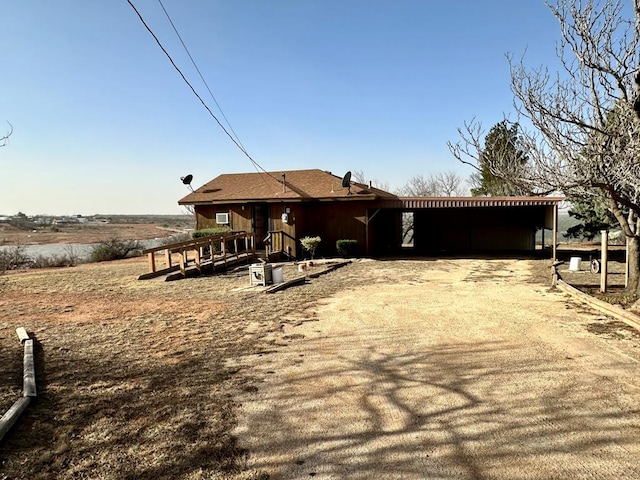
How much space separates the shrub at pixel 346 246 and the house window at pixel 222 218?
5.02 m

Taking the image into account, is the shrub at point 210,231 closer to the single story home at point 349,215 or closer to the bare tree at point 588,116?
the single story home at point 349,215

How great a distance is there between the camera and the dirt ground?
2.65 m

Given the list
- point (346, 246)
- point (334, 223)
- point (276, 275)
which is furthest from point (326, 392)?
point (334, 223)

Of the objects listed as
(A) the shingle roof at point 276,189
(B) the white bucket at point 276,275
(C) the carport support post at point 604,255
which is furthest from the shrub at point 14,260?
(C) the carport support post at point 604,255

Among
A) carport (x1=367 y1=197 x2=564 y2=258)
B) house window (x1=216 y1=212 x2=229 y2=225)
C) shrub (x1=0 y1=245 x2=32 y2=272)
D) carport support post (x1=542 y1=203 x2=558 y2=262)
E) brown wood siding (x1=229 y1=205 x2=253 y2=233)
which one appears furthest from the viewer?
carport (x1=367 y1=197 x2=564 y2=258)

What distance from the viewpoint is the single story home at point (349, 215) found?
1587cm

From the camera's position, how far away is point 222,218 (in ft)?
56.4

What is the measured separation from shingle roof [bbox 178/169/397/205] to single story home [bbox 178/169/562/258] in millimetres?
40

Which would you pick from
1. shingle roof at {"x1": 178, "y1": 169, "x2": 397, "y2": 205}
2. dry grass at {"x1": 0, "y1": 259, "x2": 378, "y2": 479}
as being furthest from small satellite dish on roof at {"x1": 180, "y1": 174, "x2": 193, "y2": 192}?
dry grass at {"x1": 0, "y1": 259, "x2": 378, "y2": 479}

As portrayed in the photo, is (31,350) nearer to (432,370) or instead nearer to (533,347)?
(432,370)

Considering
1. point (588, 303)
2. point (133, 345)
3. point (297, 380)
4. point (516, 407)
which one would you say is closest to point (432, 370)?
point (516, 407)

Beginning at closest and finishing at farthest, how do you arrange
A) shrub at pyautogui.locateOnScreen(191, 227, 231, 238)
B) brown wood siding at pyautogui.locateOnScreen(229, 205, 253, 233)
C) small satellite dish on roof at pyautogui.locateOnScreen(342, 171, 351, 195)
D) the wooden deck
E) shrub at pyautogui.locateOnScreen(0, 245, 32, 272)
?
1. the wooden deck
2. small satellite dish on roof at pyautogui.locateOnScreen(342, 171, 351, 195)
3. shrub at pyautogui.locateOnScreen(0, 245, 32, 272)
4. shrub at pyautogui.locateOnScreen(191, 227, 231, 238)
5. brown wood siding at pyautogui.locateOnScreen(229, 205, 253, 233)

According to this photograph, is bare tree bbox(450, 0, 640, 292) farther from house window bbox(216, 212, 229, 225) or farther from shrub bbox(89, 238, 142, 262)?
shrub bbox(89, 238, 142, 262)

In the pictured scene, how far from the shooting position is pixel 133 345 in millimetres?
5242
